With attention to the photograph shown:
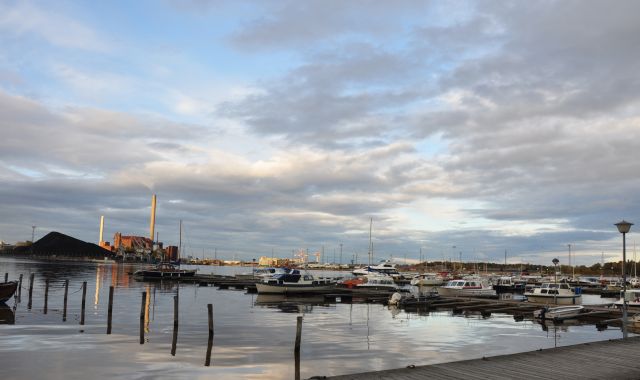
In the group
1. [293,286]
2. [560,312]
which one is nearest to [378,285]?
[293,286]

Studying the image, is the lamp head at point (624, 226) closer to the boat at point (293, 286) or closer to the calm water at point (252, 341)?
the calm water at point (252, 341)

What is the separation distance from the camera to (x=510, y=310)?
5078 cm

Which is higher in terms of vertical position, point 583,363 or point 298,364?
point 583,363

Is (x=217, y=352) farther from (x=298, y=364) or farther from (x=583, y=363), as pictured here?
(x=583, y=363)

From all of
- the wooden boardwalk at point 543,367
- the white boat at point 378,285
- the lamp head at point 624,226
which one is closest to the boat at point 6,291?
the white boat at point 378,285

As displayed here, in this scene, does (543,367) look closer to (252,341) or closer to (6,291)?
(252,341)

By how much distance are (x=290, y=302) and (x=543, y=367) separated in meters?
48.1

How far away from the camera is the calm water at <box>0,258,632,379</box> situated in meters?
24.0

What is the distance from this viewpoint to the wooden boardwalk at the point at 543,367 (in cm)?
1630

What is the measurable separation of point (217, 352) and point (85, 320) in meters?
19.3

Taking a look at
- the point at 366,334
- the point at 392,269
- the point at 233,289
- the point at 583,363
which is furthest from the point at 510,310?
the point at 392,269

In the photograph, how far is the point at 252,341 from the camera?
3278cm

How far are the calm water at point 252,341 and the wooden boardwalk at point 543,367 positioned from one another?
276 inches

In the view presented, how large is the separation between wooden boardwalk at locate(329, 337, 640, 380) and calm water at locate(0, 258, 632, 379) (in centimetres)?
702
